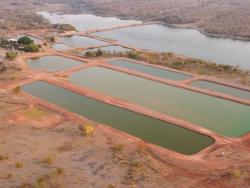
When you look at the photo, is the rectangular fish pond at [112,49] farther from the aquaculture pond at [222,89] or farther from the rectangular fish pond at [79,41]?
the aquaculture pond at [222,89]

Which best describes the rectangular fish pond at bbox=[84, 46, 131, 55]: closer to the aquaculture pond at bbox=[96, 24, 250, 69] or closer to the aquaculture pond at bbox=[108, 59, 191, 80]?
the aquaculture pond at bbox=[96, 24, 250, 69]

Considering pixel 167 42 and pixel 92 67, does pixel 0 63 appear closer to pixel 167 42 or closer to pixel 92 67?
pixel 92 67

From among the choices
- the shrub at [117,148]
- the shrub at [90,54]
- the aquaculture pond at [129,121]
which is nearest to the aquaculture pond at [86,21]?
the shrub at [90,54]

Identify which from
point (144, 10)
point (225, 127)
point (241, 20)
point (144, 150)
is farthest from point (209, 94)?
point (144, 10)

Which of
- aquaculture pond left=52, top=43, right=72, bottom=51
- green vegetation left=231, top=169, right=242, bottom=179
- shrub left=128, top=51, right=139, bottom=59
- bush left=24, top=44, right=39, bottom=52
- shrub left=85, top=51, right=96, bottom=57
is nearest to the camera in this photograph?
green vegetation left=231, top=169, right=242, bottom=179

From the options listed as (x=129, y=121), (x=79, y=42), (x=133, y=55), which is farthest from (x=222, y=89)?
(x=79, y=42)

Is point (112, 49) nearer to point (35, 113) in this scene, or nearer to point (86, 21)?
point (35, 113)

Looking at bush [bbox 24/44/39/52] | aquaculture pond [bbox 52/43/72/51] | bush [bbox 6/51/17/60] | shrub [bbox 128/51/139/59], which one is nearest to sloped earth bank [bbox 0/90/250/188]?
bush [bbox 6/51/17/60]
